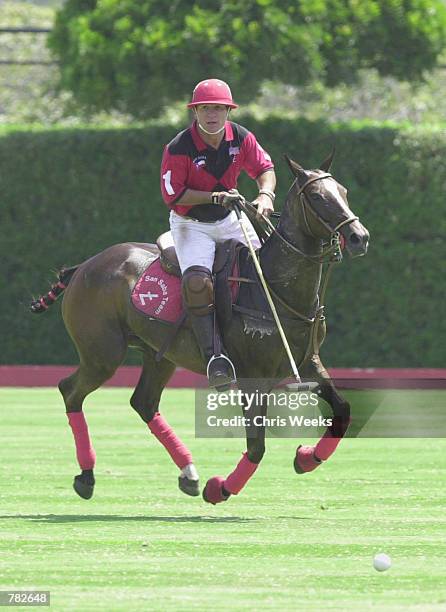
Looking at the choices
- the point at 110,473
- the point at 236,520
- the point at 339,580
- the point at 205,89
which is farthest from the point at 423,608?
the point at 110,473

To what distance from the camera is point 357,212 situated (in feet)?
65.5

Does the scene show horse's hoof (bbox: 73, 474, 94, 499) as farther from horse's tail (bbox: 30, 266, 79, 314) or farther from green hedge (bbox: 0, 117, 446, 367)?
green hedge (bbox: 0, 117, 446, 367)

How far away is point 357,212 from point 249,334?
35.7 ft

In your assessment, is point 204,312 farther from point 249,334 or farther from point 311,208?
point 311,208

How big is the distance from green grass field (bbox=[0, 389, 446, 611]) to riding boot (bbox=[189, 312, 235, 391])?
77 cm

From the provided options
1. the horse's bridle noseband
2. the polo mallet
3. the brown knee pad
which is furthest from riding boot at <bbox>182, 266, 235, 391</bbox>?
the horse's bridle noseband

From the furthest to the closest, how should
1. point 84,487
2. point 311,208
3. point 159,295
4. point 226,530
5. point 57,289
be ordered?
point 57,289
point 159,295
point 84,487
point 311,208
point 226,530

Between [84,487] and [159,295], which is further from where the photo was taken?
[159,295]

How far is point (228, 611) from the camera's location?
6.05 meters

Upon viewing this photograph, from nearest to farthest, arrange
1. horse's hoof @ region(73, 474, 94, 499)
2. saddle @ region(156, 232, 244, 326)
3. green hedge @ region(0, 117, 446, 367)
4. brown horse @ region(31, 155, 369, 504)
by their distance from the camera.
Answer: brown horse @ region(31, 155, 369, 504) → saddle @ region(156, 232, 244, 326) → horse's hoof @ region(73, 474, 94, 499) → green hedge @ region(0, 117, 446, 367)

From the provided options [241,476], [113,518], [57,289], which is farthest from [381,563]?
[57,289]

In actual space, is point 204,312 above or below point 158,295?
above

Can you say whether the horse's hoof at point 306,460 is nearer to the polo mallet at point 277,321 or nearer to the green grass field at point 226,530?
the green grass field at point 226,530

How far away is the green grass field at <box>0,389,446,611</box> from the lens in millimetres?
6469
